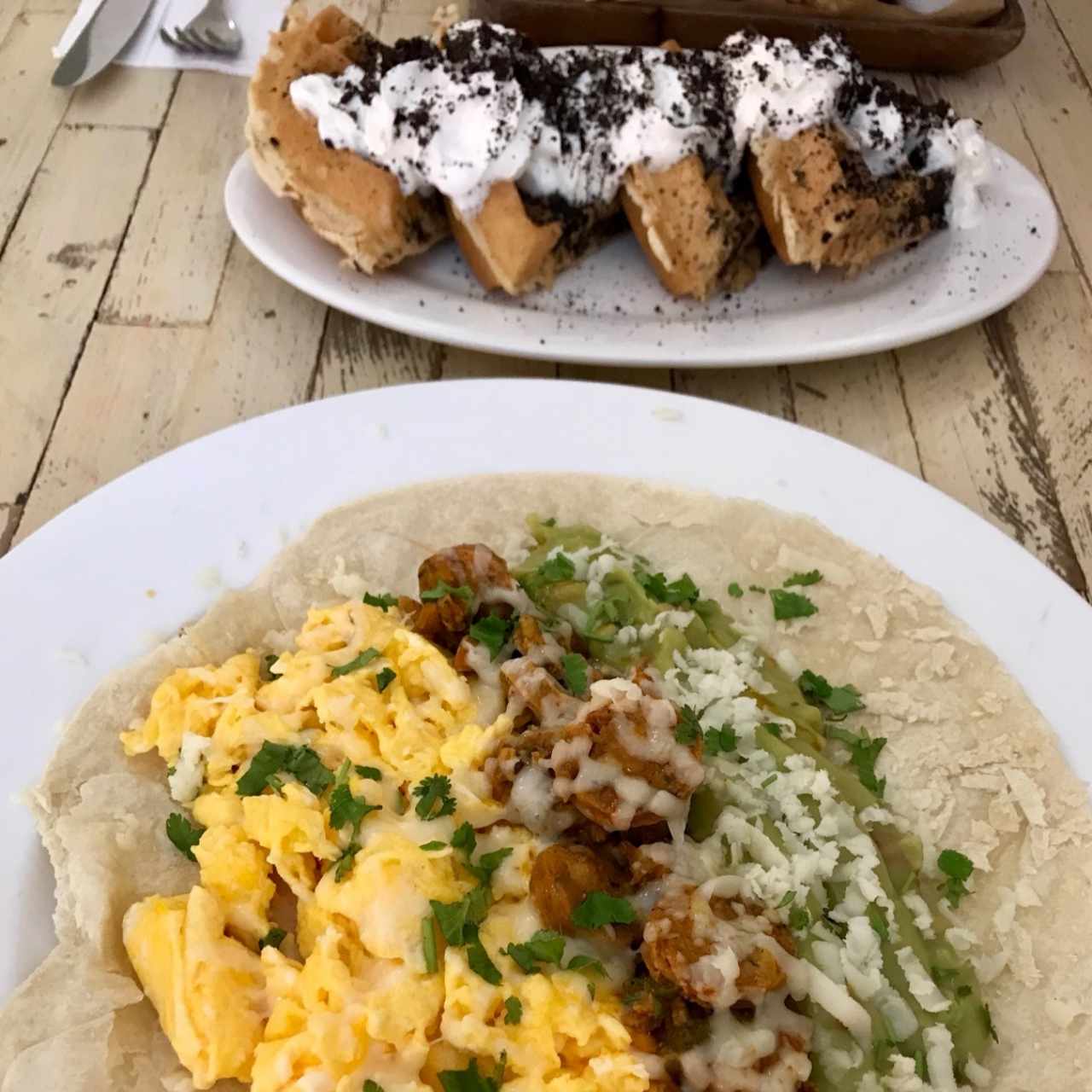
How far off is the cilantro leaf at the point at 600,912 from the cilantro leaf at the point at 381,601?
0.85 m

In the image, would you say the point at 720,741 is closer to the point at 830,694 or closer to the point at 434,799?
the point at 830,694

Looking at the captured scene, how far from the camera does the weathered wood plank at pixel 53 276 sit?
10.8 feet

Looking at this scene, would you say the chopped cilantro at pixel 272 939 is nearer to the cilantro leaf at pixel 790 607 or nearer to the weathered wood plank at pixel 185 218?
the cilantro leaf at pixel 790 607

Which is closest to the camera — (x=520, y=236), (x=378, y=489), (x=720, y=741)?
(x=720, y=741)

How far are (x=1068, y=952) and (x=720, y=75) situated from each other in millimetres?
2863

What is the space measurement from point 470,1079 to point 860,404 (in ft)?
8.00

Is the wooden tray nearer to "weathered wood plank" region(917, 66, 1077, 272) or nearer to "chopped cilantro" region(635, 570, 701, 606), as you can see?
"weathered wood plank" region(917, 66, 1077, 272)

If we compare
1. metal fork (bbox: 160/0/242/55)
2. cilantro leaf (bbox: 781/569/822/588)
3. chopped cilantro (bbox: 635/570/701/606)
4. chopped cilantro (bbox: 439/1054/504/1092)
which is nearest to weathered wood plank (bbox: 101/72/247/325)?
metal fork (bbox: 160/0/242/55)

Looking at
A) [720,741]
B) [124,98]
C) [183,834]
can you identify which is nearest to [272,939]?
[183,834]

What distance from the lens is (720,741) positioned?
2.23 m

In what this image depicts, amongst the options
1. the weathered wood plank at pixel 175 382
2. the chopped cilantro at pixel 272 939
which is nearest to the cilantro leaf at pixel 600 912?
the chopped cilantro at pixel 272 939

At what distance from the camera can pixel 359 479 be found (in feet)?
9.11

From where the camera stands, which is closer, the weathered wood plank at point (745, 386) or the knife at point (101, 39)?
the weathered wood plank at point (745, 386)

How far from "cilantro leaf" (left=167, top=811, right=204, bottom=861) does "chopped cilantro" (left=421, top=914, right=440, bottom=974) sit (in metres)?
0.52
